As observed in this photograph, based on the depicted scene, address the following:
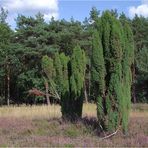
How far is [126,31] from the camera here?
14570 mm

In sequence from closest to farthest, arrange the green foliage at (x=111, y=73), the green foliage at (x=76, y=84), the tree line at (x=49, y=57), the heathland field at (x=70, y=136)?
the heathland field at (x=70, y=136)
the green foliage at (x=111, y=73)
the green foliage at (x=76, y=84)
the tree line at (x=49, y=57)

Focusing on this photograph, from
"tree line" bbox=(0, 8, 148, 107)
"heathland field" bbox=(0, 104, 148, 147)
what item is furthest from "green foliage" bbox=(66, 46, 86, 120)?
"heathland field" bbox=(0, 104, 148, 147)

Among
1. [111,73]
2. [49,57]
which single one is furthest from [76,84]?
[49,57]

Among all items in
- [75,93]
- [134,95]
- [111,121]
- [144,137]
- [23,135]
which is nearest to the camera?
[144,137]

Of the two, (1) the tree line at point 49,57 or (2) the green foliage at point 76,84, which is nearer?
(2) the green foliage at point 76,84

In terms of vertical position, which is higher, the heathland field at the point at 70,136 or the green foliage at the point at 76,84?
the green foliage at the point at 76,84

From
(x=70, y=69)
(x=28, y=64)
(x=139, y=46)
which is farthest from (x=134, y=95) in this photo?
(x=70, y=69)

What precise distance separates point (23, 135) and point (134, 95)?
4391 centimetres

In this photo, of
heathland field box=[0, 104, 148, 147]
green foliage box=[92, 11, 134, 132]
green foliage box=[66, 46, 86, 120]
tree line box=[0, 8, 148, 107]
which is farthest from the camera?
tree line box=[0, 8, 148, 107]

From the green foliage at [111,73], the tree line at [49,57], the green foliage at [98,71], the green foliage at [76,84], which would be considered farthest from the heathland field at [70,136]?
the tree line at [49,57]

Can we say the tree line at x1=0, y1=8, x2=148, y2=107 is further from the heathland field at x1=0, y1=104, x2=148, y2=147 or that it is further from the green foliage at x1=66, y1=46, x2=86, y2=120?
the heathland field at x1=0, y1=104, x2=148, y2=147

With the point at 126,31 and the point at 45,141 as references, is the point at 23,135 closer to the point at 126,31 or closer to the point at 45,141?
the point at 45,141

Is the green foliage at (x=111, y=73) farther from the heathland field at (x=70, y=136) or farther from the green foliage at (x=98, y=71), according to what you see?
the heathland field at (x=70, y=136)

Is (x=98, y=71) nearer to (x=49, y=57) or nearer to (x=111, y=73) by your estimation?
(x=111, y=73)
